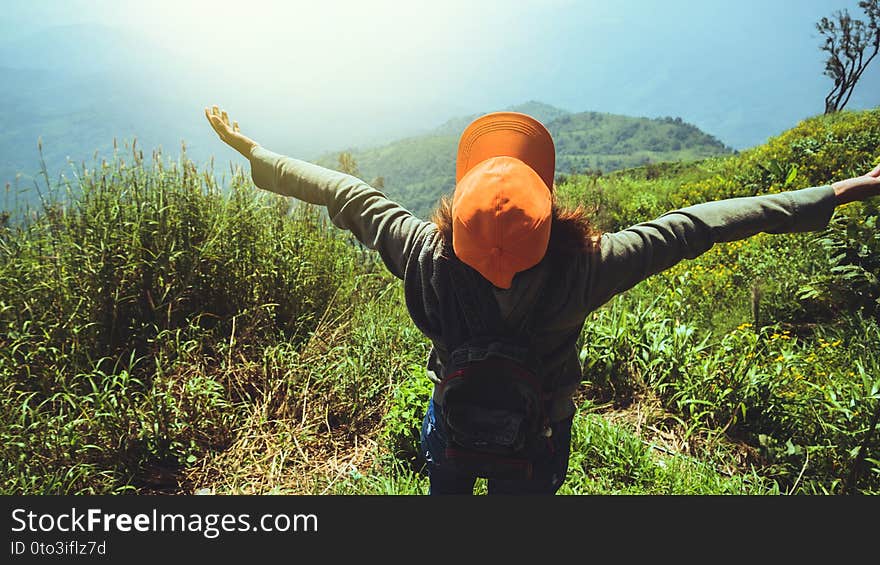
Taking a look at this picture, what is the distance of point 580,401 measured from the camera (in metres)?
3.26

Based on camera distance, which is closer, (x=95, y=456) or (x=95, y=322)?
(x=95, y=456)

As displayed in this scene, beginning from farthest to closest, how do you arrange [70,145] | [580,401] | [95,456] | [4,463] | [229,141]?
[70,145]
[580,401]
[95,456]
[4,463]
[229,141]

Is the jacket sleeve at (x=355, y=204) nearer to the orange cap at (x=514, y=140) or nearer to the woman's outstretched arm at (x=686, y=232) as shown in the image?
the orange cap at (x=514, y=140)

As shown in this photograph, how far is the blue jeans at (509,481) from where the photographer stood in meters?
1.49

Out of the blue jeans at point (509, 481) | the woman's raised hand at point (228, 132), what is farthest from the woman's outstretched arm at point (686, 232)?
the woman's raised hand at point (228, 132)

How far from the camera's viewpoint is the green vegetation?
261 centimetres

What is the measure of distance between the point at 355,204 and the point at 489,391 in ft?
2.12

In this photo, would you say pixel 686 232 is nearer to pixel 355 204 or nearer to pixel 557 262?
pixel 557 262

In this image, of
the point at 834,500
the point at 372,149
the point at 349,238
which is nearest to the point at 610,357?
the point at 834,500

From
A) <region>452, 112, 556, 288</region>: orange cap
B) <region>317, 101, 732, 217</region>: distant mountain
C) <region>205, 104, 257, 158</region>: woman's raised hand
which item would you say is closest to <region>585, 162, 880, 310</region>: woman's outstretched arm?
<region>452, 112, 556, 288</region>: orange cap

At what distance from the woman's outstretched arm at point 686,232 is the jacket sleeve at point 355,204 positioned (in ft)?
1.59

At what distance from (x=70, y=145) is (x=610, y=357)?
418 ft

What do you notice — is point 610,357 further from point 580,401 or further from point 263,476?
point 263,476

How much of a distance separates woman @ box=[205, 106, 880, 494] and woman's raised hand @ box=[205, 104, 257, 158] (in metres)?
0.28
